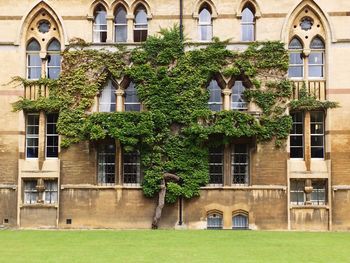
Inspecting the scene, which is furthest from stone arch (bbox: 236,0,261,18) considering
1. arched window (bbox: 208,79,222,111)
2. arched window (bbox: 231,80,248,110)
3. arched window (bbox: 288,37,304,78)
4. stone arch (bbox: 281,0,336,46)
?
arched window (bbox: 208,79,222,111)

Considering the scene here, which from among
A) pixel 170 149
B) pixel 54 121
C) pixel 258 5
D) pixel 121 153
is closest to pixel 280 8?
pixel 258 5

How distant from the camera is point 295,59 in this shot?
82.0 feet

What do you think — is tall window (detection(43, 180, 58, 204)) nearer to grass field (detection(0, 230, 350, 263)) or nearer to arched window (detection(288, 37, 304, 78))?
grass field (detection(0, 230, 350, 263))

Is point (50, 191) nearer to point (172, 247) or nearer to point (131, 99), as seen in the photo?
point (131, 99)

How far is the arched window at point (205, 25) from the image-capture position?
988 inches

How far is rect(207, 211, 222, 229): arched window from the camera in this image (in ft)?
79.3

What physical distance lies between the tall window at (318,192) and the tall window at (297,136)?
129 cm

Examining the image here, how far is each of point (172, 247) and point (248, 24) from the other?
1201cm

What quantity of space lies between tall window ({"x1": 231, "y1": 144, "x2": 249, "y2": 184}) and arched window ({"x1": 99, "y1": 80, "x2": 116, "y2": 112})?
5.46 meters

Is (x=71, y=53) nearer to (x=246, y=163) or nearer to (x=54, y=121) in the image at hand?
(x=54, y=121)

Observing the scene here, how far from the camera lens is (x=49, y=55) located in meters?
25.6

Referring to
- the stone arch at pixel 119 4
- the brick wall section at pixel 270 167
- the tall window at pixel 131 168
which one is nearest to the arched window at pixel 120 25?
the stone arch at pixel 119 4

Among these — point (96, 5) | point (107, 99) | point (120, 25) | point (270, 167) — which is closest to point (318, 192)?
point (270, 167)

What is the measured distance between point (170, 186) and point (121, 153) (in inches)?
101
